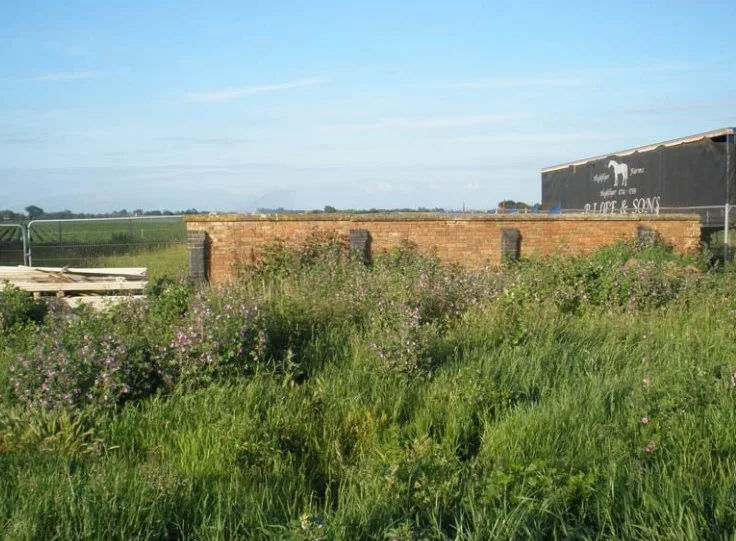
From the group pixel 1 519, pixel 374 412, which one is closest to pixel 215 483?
pixel 1 519

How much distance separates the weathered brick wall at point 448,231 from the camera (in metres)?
15.1

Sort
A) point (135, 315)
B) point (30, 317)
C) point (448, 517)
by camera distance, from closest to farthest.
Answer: point (448, 517), point (135, 315), point (30, 317)

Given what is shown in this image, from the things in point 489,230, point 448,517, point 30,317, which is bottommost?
point 448,517

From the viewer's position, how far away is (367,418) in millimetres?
6227

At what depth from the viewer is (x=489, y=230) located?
15.7 meters

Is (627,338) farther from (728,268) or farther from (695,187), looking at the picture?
(695,187)

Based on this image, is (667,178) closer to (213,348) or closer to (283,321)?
(283,321)

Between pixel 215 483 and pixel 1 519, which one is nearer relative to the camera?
pixel 1 519

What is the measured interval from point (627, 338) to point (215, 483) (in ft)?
17.6

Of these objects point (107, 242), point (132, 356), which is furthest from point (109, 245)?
point (132, 356)

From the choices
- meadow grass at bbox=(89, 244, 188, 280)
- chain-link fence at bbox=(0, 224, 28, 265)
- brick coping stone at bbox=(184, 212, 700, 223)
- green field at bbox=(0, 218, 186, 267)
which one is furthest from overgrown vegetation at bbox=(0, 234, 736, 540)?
chain-link fence at bbox=(0, 224, 28, 265)

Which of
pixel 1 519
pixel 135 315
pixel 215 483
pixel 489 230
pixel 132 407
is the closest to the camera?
pixel 1 519

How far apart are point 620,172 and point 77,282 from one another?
2078 centimetres

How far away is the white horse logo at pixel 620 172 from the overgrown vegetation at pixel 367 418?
58.6 ft
